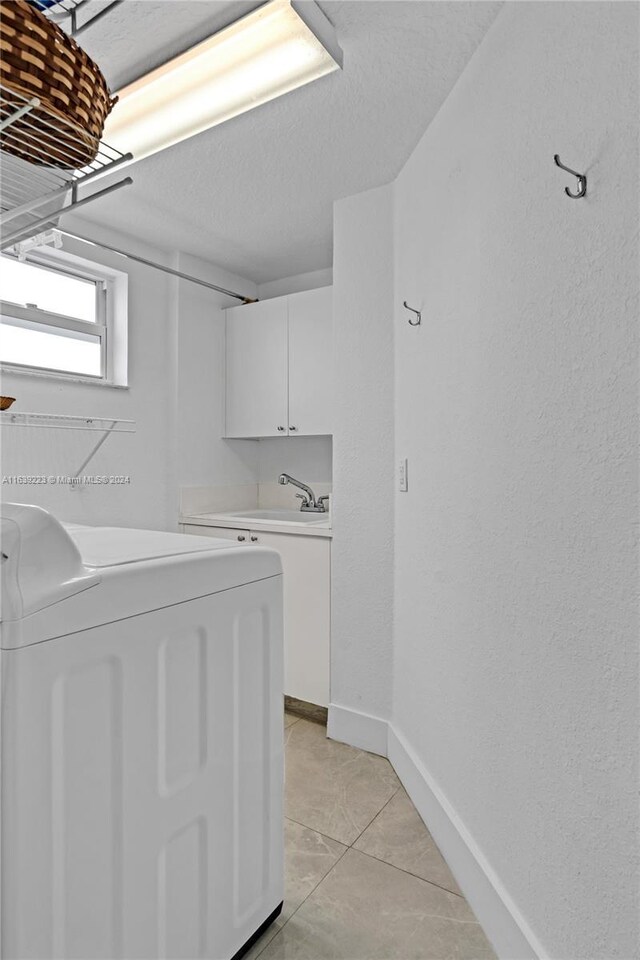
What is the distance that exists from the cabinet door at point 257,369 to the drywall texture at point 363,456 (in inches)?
28.4

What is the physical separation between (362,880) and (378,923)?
6.2 inches

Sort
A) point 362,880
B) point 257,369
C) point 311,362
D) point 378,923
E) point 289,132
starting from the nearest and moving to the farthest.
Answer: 1. point 378,923
2. point 362,880
3. point 289,132
4. point 311,362
5. point 257,369

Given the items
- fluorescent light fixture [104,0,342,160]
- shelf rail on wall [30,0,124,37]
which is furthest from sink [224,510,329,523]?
shelf rail on wall [30,0,124,37]

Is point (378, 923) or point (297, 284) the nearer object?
point (378, 923)

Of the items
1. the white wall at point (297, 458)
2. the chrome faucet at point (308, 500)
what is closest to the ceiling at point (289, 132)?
the white wall at point (297, 458)

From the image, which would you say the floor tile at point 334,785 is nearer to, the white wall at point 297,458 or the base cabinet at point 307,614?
the base cabinet at point 307,614

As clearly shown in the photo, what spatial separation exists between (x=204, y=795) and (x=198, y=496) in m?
2.20

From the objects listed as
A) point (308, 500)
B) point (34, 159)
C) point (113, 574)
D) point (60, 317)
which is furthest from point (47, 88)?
point (308, 500)

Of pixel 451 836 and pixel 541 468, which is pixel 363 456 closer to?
pixel 541 468

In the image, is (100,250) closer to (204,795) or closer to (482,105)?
(482,105)

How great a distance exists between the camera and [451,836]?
159cm

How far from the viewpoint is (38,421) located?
2.43 metres

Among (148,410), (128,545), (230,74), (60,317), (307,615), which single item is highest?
(230,74)

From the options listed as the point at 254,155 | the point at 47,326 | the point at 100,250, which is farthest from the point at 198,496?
the point at 254,155
